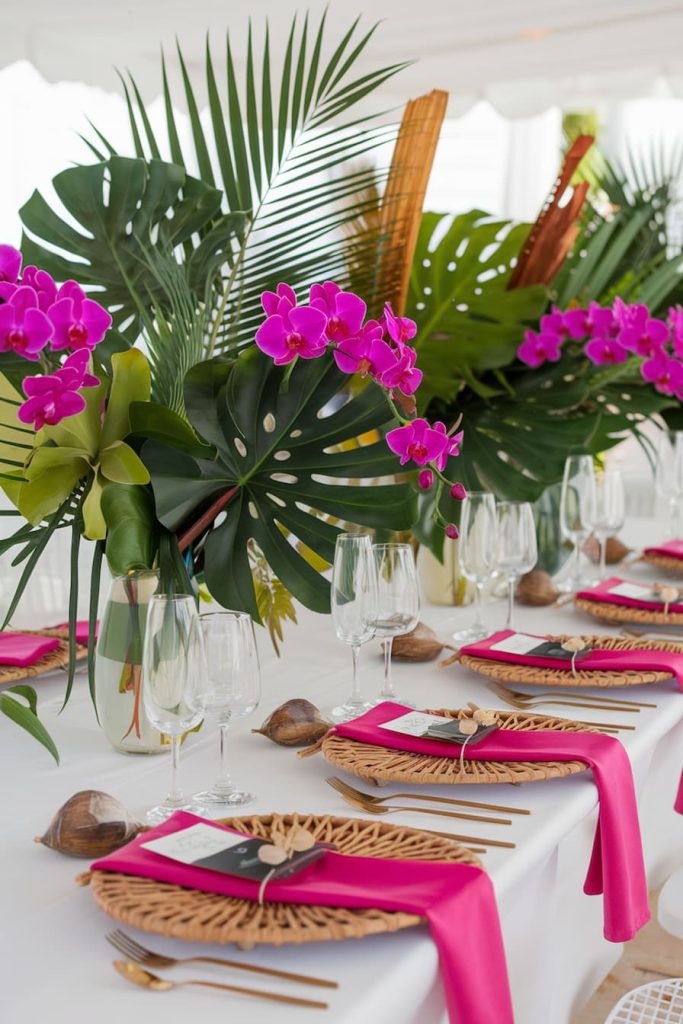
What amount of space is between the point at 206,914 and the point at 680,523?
6.79ft

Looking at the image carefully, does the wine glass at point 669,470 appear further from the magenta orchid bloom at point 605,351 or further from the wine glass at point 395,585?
the wine glass at point 395,585

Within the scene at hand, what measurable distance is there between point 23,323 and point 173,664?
363mm

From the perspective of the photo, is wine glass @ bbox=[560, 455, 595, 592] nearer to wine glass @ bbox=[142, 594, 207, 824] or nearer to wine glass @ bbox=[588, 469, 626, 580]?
wine glass @ bbox=[588, 469, 626, 580]

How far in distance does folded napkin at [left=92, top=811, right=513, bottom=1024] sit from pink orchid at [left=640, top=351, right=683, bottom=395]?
4.84 ft

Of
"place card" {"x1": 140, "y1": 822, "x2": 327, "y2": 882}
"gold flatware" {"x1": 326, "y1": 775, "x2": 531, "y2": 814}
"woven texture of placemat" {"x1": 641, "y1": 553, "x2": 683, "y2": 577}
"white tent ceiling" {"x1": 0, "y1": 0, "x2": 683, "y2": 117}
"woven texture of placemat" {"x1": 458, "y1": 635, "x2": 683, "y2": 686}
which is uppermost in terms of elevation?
"white tent ceiling" {"x1": 0, "y1": 0, "x2": 683, "y2": 117}

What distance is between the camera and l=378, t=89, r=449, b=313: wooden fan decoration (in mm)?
2076

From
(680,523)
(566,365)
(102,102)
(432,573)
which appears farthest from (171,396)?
(102,102)

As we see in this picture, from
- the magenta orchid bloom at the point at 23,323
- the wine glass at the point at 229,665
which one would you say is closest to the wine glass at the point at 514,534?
the wine glass at the point at 229,665

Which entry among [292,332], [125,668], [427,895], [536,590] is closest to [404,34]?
[536,590]

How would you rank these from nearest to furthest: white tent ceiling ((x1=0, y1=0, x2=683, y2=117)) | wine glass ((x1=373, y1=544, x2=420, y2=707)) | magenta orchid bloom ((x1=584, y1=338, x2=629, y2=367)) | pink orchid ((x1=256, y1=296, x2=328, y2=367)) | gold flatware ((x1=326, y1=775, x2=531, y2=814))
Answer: gold flatware ((x1=326, y1=775, x2=531, y2=814))
pink orchid ((x1=256, y1=296, x2=328, y2=367))
wine glass ((x1=373, y1=544, x2=420, y2=707))
magenta orchid bloom ((x1=584, y1=338, x2=629, y2=367))
white tent ceiling ((x1=0, y1=0, x2=683, y2=117))

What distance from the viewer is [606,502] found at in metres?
2.01

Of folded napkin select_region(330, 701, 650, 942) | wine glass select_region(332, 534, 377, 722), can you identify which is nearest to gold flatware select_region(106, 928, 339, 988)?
folded napkin select_region(330, 701, 650, 942)

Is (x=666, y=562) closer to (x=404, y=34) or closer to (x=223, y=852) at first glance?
(x=223, y=852)

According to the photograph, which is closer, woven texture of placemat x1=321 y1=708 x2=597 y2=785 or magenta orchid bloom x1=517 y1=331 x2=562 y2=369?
woven texture of placemat x1=321 y1=708 x2=597 y2=785
